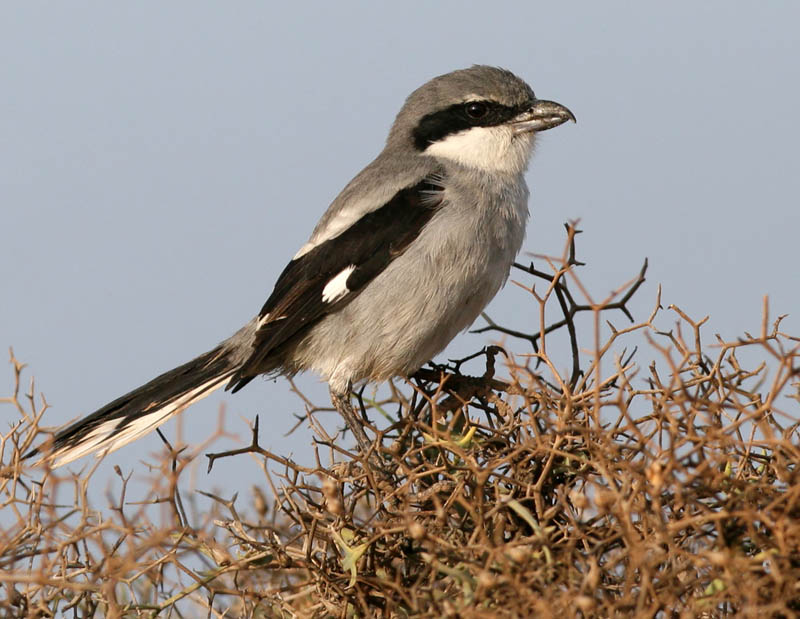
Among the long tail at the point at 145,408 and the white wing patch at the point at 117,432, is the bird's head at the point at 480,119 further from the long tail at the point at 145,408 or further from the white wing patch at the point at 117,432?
the white wing patch at the point at 117,432

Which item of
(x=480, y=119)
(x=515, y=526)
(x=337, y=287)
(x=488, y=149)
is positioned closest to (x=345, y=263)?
(x=337, y=287)

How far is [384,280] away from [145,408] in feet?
2.61

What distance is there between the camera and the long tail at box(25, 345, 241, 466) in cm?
280

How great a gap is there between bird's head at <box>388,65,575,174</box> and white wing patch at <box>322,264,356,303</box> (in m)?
0.55

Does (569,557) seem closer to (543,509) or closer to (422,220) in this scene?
(543,509)

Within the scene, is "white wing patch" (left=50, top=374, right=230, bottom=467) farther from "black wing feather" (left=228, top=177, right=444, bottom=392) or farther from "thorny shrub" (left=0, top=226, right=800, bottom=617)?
"thorny shrub" (left=0, top=226, right=800, bottom=617)

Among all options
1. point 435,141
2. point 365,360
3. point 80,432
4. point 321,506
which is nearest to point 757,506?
point 321,506

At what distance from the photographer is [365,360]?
120 inches

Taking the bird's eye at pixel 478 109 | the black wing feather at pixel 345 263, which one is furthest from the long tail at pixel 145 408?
the bird's eye at pixel 478 109

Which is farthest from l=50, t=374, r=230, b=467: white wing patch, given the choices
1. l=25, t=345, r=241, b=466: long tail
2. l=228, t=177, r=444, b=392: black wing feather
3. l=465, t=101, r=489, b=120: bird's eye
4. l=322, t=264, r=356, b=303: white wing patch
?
l=465, t=101, r=489, b=120: bird's eye

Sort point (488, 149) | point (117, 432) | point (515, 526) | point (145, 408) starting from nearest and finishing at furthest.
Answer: point (515, 526)
point (117, 432)
point (145, 408)
point (488, 149)

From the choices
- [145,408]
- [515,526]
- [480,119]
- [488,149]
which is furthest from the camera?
[480,119]

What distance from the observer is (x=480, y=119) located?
3.41m

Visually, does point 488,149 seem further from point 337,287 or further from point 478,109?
point 337,287
